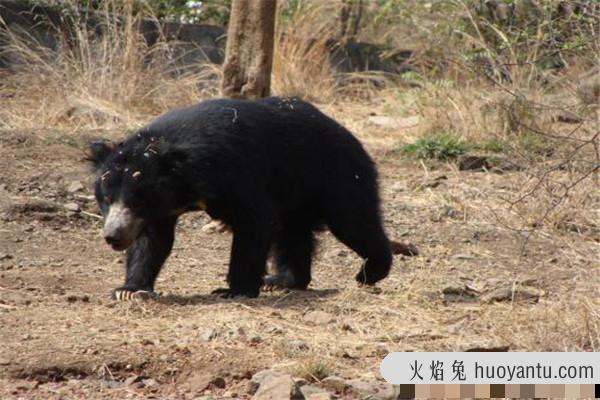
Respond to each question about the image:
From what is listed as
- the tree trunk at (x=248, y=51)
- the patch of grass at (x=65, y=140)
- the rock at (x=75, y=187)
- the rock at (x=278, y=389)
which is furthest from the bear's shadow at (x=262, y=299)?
the patch of grass at (x=65, y=140)

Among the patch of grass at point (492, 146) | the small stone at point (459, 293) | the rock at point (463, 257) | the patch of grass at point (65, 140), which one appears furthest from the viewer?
the patch of grass at point (492, 146)

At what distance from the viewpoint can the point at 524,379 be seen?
14.2 feet

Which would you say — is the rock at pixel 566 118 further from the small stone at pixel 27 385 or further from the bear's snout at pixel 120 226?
the small stone at pixel 27 385

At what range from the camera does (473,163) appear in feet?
33.2

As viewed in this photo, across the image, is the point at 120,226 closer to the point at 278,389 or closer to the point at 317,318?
the point at 317,318

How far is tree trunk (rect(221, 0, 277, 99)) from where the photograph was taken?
9172 millimetres

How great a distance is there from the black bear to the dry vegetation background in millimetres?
241

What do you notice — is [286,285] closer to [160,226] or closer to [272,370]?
[160,226]

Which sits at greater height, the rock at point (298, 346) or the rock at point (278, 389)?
the rock at point (278, 389)

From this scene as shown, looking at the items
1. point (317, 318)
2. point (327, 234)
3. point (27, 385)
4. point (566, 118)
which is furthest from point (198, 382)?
point (566, 118)

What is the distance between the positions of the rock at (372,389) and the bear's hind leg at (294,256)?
228cm

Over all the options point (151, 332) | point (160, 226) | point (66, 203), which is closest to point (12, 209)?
point (66, 203)

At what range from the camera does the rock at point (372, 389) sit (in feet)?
14.5

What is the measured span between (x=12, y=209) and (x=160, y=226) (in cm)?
198
